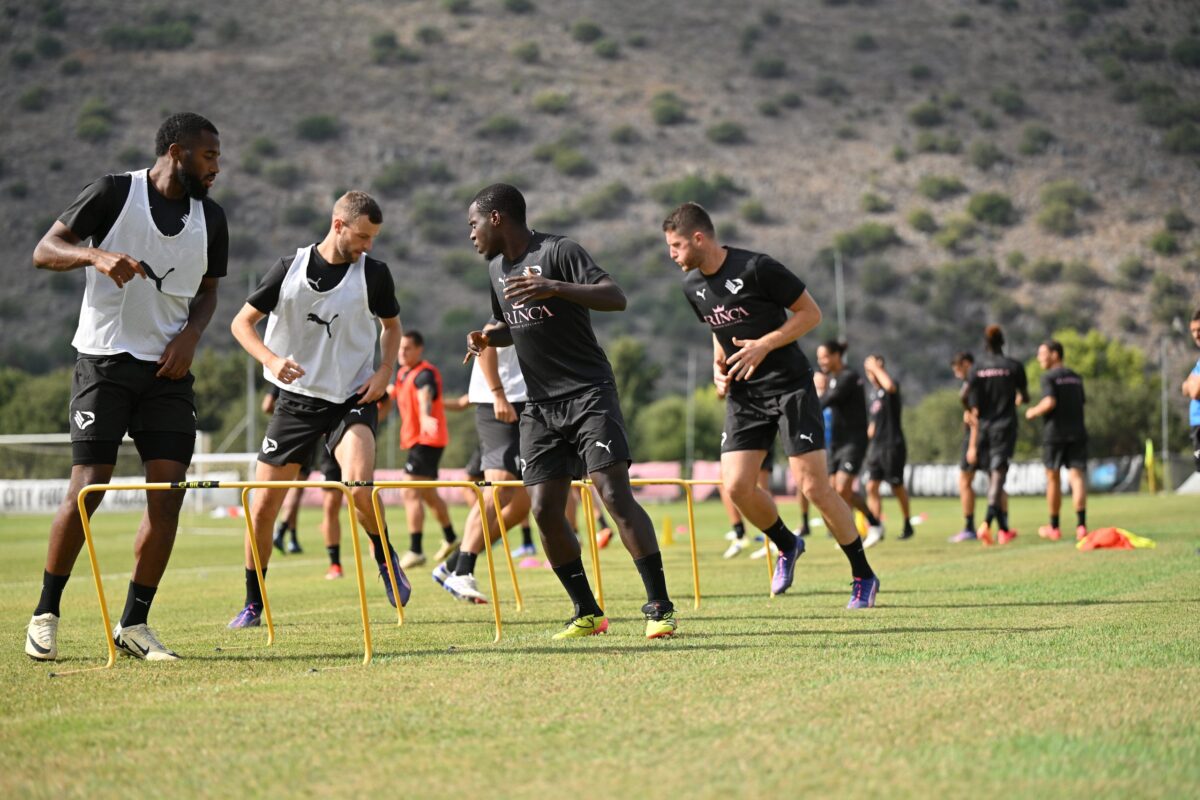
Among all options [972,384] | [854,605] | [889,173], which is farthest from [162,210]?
[889,173]

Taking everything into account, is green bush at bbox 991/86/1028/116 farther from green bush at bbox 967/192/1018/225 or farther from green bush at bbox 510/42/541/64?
green bush at bbox 510/42/541/64

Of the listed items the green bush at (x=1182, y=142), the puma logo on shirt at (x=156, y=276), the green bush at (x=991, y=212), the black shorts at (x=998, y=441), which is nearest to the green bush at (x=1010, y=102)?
the green bush at (x=1182, y=142)

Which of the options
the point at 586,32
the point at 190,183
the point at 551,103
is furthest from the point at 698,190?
the point at 190,183

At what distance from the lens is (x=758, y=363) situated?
8641mm

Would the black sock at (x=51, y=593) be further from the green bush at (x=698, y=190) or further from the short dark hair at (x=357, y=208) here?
the green bush at (x=698, y=190)

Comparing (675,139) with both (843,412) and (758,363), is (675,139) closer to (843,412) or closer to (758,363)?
(843,412)

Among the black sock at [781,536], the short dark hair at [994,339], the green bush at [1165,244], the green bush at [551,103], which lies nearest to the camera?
the black sock at [781,536]

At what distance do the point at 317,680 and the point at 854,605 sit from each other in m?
4.01

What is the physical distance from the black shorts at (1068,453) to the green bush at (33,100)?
130 metres

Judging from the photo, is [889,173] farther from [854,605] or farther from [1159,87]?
[854,605]

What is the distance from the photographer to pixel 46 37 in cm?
14650

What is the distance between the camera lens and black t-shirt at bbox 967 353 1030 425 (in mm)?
17828

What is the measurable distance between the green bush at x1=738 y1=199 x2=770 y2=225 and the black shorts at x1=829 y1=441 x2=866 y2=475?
102 metres

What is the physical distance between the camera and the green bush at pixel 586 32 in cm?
15525
